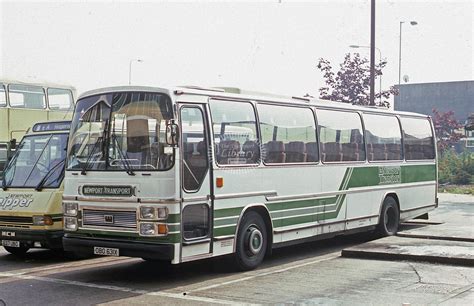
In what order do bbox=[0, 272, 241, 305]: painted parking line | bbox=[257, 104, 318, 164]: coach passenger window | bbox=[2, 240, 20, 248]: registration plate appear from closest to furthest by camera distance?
bbox=[0, 272, 241, 305]: painted parking line → bbox=[257, 104, 318, 164]: coach passenger window → bbox=[2, 240, 20, 248]: registration plate

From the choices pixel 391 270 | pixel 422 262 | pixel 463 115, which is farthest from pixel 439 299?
pixel 463 115

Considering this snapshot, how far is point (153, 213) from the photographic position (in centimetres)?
993

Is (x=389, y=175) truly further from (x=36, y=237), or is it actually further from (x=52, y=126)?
(x=36, y=237)

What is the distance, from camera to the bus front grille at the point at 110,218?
10125mm

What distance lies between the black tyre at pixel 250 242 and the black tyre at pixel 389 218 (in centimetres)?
489

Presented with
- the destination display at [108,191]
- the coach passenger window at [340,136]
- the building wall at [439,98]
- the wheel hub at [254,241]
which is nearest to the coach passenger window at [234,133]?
the wheel hub at [254,241]

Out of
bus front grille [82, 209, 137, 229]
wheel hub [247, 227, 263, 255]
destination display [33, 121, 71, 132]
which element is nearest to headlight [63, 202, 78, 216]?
bus front grille [82, 209, 137, 229]

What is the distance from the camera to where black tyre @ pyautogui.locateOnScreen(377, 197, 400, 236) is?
15867mm

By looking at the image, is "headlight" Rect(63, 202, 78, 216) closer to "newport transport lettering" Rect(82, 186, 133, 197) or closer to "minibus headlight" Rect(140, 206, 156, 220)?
"newport transport lettering" Rect(82, 186, 133, 197)

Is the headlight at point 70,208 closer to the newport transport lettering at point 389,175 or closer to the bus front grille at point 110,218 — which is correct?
the bus front grille at point 110,218

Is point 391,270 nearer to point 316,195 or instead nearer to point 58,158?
point 316,195

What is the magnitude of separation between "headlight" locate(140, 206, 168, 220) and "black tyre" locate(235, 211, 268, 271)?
1.78m

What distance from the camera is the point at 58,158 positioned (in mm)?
13273

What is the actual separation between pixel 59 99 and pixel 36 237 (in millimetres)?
10067
